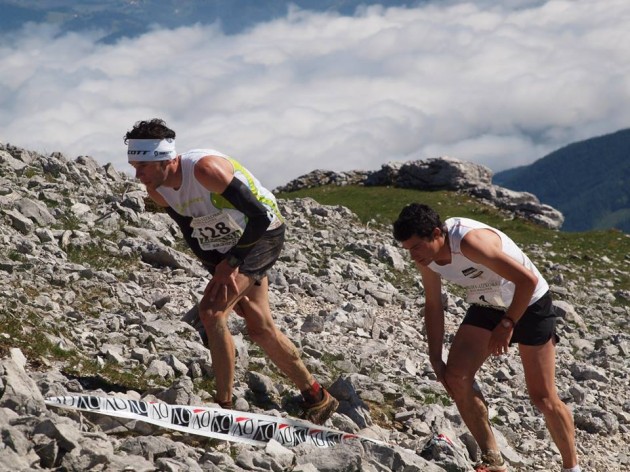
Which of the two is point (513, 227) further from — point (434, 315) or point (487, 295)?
point (487, 295)

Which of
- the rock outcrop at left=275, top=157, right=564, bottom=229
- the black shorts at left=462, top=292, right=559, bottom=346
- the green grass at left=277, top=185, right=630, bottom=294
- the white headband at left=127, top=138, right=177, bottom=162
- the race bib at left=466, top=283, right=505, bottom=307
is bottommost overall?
the rock outcrop at left=275, top=157, right=564, bottom=229

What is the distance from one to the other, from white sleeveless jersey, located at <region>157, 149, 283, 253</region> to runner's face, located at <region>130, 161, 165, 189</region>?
181mm

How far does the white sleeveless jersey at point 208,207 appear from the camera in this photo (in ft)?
25.2

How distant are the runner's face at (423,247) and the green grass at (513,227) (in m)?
20.6

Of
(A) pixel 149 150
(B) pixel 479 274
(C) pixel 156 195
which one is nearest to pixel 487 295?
(B) pixel 479 274

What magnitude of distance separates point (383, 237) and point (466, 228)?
20109mm

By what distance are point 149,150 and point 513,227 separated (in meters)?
39.3

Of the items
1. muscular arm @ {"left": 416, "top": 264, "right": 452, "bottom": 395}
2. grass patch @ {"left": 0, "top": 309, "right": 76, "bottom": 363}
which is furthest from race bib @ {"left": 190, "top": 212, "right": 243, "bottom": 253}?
grass patch @ {"left": 0, "top": 309, "right": 76, "bottom": 363}

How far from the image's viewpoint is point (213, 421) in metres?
7.34

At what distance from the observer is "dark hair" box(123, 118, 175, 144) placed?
7512mm

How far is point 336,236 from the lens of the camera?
24344mm

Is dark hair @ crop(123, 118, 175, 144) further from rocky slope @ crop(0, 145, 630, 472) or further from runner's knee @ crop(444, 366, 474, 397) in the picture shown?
runner's knee @ crop(444, 366, 474, 397)

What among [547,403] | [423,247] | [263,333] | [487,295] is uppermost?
[423,247]

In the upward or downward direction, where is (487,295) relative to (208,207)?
downward
